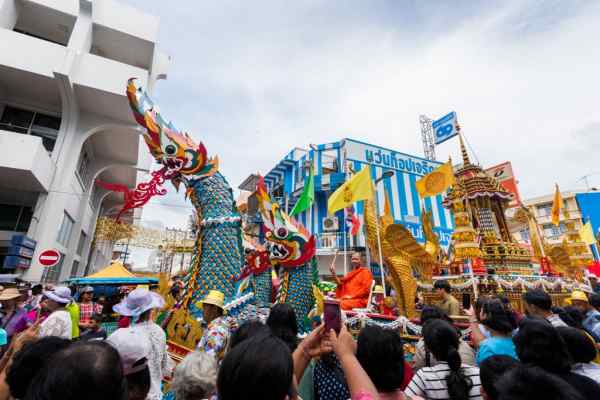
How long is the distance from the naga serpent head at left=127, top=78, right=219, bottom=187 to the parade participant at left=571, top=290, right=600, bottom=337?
550cm

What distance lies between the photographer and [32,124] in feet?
33.2

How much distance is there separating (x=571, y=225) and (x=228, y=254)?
43.4ft

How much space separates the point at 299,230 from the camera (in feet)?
18.5

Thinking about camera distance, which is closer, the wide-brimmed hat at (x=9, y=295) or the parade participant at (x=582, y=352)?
the parade participant at (x=582, y=352)

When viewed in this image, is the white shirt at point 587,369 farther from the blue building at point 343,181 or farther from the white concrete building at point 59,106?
the blue building at point 343,181

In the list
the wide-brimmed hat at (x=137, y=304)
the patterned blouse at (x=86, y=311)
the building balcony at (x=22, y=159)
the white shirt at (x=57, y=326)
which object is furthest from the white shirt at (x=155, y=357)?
the building balcony at (x=22, y=159)

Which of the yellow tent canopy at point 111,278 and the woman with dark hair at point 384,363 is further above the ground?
the yellow tent canopy at point 111,278

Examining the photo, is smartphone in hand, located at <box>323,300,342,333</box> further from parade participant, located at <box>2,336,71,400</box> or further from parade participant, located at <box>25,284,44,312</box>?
parade participant, located at <box>25,284,44,312</box>

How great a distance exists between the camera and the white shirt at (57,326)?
8.53 ft

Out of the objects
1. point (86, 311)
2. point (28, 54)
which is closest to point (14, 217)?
point (28, 54)

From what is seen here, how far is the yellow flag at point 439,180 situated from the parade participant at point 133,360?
8563 millimetres

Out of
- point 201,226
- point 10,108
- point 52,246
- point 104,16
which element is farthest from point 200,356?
point 104,16

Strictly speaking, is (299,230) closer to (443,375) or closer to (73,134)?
(443,375)

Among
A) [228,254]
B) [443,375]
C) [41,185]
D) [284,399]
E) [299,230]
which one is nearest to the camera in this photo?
[284,399]
